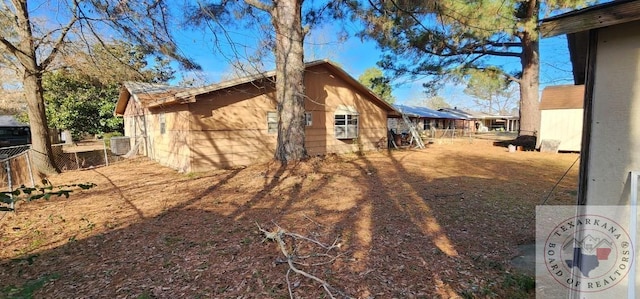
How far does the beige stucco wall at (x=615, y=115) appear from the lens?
1.71 m

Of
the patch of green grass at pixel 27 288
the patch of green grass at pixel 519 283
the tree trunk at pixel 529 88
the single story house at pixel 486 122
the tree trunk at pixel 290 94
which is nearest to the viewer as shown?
the patch of green grass at pixel 519 283

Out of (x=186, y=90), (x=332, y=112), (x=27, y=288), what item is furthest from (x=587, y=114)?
(x=332, y=112)

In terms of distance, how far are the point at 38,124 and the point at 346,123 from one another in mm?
10396

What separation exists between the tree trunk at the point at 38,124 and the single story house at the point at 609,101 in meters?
11.8

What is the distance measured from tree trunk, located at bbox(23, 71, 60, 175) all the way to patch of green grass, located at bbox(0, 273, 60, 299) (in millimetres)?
8163

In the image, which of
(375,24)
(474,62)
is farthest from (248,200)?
(474,62)

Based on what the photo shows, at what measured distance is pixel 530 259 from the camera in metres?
3.08

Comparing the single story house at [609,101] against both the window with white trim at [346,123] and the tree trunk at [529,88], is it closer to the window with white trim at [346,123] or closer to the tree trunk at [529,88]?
the window with white trim at [346,123]

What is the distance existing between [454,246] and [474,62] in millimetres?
14145

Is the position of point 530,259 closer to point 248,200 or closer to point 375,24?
point 248,200

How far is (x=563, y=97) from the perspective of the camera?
42.4 feet

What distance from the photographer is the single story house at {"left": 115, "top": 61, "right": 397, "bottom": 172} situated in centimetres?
876

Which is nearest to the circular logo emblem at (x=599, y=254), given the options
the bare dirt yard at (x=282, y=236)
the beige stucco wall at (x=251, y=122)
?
the bare dirt yard at (x=282, y=236)

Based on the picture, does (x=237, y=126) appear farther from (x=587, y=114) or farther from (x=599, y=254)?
(x=599, y=254)
